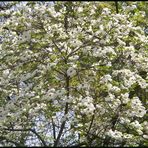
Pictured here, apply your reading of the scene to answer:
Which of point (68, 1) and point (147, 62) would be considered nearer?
point (68, 1)

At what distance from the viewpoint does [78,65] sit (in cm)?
799

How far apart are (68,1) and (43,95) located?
2.04 meters

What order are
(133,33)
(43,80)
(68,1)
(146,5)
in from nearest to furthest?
1. (68,1)
2. (43,80)
3. (133,33)
4. (146,5)

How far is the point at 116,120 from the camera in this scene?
833 cm

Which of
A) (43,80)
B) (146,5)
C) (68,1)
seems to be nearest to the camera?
(68,1)

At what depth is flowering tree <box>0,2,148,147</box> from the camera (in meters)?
7.86

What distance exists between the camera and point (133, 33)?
923cm

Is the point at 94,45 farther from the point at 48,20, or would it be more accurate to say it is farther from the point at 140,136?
the point at 140,136

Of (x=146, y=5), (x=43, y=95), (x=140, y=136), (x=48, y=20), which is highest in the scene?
(x=146, y=5)

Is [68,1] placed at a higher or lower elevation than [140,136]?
higher

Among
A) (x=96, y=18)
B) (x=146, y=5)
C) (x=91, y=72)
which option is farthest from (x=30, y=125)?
(x=146, y=5)

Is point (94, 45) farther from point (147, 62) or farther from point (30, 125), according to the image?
point (30, 125)

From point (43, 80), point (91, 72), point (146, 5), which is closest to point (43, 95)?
point (43, 80)

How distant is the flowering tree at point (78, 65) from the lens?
25.8 feet
